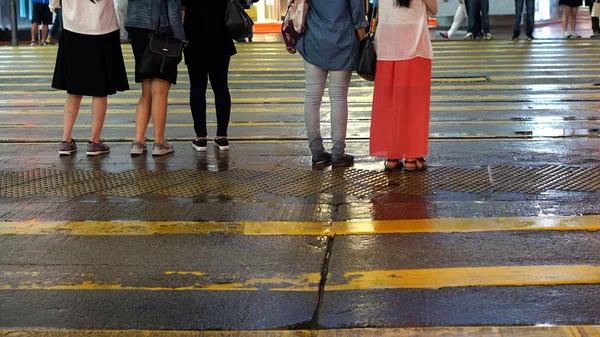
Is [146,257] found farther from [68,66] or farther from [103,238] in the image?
[68,66]

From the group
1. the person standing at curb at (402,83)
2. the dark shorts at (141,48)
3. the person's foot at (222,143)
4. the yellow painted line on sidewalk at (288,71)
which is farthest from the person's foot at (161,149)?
the yellow painted line on sidewalk at (288,71)

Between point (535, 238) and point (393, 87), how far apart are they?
Answer: 2.28 m

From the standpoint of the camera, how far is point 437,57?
1617 cm

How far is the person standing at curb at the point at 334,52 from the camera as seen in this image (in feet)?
22.8

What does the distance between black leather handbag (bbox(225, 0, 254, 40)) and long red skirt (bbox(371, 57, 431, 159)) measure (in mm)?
1269

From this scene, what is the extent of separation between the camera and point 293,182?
262 inches

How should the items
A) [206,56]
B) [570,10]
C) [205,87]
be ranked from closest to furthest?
[206,56] < [205,87] < [570,10]

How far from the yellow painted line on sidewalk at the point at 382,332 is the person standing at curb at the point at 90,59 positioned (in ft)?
13.9

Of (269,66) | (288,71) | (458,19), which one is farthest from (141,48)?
(458,19)

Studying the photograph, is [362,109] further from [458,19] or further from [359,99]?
[458,19]

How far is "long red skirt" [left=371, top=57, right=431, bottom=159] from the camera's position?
6.86 m

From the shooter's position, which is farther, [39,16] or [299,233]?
[39,16]

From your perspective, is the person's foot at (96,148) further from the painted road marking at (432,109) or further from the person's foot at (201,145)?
the painted road marking at (432,109)

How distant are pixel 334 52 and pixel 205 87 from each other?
5.09 ft
